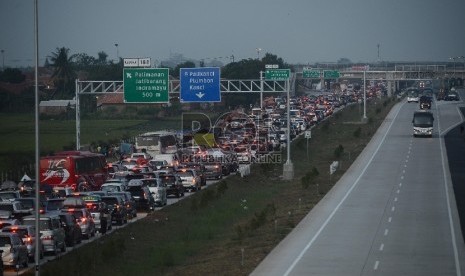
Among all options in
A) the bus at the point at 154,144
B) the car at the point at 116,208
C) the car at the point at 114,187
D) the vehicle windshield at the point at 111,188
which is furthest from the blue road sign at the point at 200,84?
the car at the point at 116,208

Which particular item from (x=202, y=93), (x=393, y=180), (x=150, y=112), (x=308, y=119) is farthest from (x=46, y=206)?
(x=150, y=112)

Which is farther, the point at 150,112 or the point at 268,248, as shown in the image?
the point at 150,112

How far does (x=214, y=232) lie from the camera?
4125 cm

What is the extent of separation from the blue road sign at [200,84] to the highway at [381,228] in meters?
10.4

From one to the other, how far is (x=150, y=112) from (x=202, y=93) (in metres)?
64.8

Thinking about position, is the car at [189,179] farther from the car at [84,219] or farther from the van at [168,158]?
the car at [84,219]

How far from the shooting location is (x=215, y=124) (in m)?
107

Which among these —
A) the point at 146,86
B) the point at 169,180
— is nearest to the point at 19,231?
the point at 169,180

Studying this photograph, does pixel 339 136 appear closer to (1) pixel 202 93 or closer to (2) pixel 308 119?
(2) pixel 308 119

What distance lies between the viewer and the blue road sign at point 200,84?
238 ft

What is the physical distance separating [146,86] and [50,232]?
38773mm

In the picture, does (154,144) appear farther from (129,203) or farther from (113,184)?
(129,203)

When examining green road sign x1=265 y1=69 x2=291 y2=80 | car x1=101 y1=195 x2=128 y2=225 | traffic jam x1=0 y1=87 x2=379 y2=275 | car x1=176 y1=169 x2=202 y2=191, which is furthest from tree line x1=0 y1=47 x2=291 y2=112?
car x1=101 y1=195 x2=128 y2=225

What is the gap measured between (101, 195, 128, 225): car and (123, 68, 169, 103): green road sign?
92.9ft
